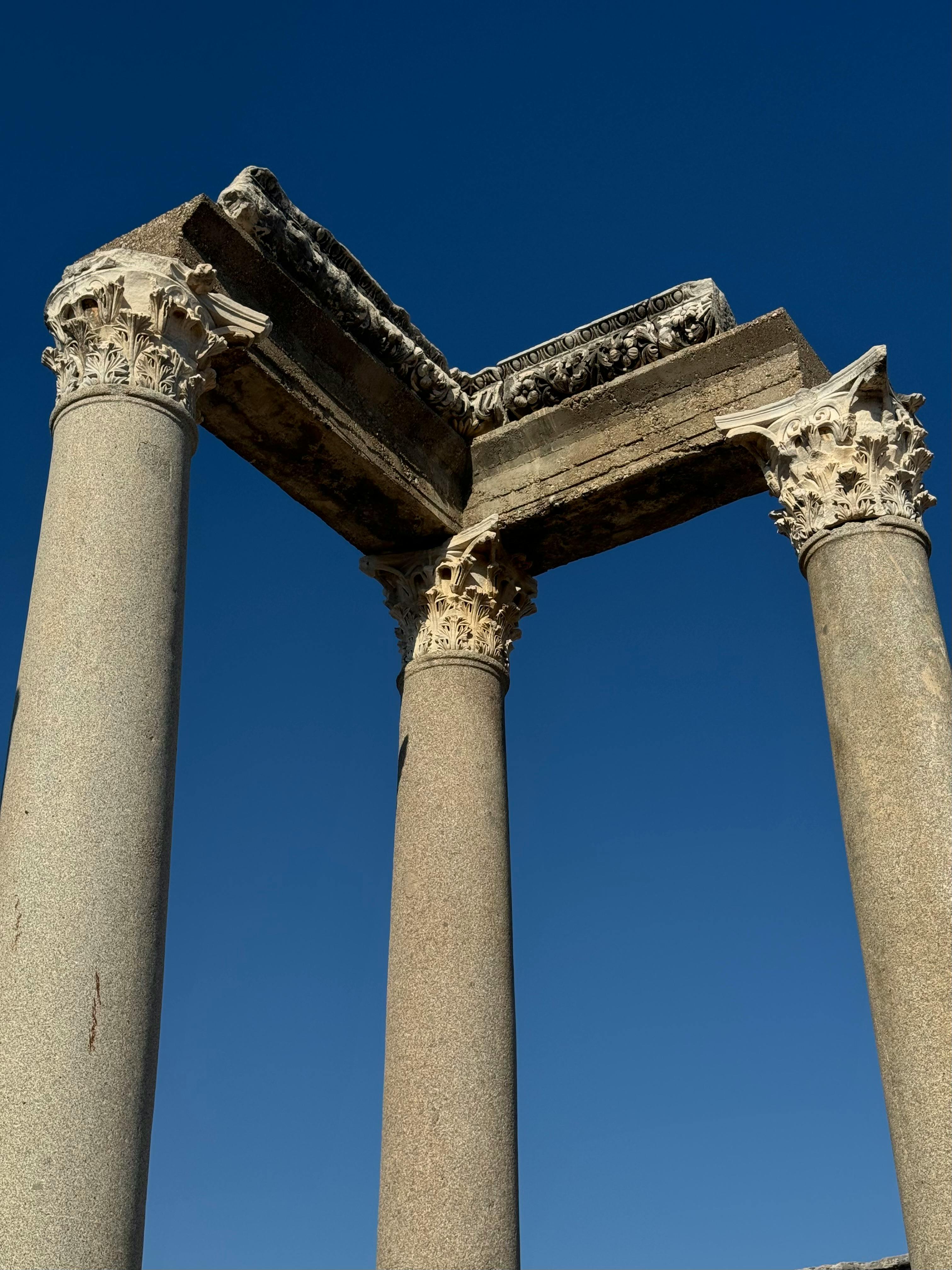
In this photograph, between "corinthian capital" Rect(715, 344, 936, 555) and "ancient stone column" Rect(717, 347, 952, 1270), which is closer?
"ancient stone column" Rect(717, 347, 952, 1270)

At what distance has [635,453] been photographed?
23.3 m

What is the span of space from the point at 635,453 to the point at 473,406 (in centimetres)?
329

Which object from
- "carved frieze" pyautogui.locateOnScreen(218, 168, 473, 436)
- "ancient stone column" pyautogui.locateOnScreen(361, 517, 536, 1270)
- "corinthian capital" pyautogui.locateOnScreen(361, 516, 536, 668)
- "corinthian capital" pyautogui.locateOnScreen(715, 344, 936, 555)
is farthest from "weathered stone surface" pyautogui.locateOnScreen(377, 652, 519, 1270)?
"corinthian capital" pyautogui.locateOnScreen(715, 344, 936, 555)

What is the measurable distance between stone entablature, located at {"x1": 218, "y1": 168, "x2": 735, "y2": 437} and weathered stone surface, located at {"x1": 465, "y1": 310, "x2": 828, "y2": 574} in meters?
0.31

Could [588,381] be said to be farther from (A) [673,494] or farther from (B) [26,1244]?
(B) [26,1244]

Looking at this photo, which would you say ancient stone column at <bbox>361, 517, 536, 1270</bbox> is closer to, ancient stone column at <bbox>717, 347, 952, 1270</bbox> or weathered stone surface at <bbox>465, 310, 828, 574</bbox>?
weathered stone surface at <bbox>465, 310, 828, 574</bbox>

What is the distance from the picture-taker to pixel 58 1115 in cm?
1275

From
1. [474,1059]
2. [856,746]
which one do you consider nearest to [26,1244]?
[474,1059]

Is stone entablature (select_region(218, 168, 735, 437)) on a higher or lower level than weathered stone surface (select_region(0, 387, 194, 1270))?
higher

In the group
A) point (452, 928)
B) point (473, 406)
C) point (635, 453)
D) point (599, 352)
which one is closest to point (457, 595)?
point (473, 406)

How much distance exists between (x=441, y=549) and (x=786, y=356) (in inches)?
257

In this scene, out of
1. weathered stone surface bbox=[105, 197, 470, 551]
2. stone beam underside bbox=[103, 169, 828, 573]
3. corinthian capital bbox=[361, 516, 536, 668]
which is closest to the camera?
weathered stone surface bbox=[105, 197, 470, 551]

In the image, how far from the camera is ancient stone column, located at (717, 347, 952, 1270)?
1636cm

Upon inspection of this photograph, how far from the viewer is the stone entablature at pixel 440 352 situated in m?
20.9
